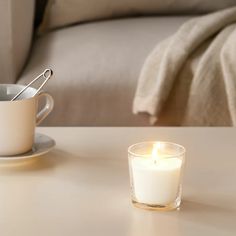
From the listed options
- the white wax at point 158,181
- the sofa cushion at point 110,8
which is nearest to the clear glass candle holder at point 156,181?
the white wax at point 158,181

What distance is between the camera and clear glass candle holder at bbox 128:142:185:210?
770 mm

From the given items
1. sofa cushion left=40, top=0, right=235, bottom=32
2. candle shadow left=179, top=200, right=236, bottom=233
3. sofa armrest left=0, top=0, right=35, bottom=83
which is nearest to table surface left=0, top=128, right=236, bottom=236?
candle shadow left=179, top=200, right=236, bottom=233

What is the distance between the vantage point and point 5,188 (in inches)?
32.9

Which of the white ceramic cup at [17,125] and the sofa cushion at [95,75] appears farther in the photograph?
the sofa cushion at [95,75]

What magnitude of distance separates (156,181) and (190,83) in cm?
93

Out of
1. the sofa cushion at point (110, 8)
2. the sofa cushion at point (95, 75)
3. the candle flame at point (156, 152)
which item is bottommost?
the sofa cushion at point (95, 75)

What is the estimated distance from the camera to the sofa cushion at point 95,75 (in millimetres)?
1695

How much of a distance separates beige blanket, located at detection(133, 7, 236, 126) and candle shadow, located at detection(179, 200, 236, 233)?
856 mm

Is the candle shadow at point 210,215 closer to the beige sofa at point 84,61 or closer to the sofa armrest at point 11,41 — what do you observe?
the beige sofa at point 84,61

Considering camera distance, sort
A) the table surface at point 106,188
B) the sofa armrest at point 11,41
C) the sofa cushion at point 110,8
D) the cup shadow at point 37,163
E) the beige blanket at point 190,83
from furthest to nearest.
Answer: the sofa cushion at point 110,8
the sofa armrest at point 11,41
the beige blanket at point 190,83
the cup shadow at point 37,163
the table surface at point 106,188

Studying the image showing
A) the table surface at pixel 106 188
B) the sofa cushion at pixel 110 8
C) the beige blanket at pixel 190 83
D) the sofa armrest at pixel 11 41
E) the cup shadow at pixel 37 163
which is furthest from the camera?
the sofa cushion at pixel 110 8

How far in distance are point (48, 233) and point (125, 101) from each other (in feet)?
3.35

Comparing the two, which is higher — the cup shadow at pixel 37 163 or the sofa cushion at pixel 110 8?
the sofa cushion at pixel 110 8

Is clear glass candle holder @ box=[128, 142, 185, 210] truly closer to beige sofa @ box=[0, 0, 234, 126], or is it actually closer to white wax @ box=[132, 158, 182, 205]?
white wax @ box=[132, 158, 182, 205]
